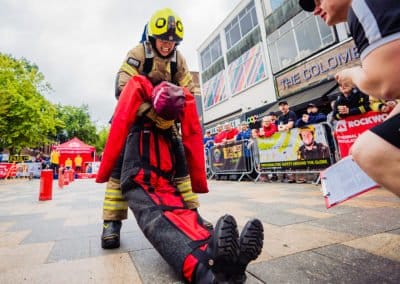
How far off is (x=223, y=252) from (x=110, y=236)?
1.21 meters

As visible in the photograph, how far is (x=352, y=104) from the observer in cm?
491

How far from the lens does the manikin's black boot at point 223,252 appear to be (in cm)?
90

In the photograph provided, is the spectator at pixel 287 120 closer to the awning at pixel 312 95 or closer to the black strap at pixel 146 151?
the awning at pixel 312 95

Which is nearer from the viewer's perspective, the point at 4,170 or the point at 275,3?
the point at 275,3

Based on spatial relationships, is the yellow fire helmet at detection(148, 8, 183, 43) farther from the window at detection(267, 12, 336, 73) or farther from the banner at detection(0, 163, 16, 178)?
the banner at detection(0, 163, 16, 178)

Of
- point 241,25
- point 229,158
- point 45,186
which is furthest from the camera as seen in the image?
point 241,25

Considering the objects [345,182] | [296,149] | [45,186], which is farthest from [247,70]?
[345,182]

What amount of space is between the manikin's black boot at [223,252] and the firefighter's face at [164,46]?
152 centimetres

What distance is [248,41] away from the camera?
17047mm

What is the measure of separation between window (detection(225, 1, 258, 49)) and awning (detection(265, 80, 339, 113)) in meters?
6.87

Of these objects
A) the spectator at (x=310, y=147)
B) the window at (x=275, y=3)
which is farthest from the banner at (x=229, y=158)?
the window at (x=275, y=3)

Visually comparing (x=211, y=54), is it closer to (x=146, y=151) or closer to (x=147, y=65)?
(x=147, y=65)

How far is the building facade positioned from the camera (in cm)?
1143

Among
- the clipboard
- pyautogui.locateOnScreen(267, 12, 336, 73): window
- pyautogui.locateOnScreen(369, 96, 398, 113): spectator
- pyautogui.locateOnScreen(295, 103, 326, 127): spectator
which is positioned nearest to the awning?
pyautogui.locateOnScreen(267, 12, 336, 73): window
